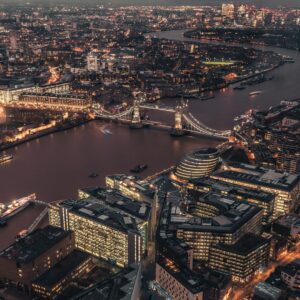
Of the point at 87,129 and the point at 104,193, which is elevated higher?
the point at 104,193

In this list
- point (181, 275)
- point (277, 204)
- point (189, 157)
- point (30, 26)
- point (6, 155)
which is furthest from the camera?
point (30, 26)

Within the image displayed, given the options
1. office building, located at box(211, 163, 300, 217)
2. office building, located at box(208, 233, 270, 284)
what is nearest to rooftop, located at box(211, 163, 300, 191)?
office building, located at box(211, 163, 300, 217)

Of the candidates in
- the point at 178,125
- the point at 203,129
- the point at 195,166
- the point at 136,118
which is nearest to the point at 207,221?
the point at 195,166

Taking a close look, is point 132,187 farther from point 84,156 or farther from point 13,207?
Answer: point 84,156

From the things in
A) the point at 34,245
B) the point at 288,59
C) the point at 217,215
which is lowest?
the point at 288,59

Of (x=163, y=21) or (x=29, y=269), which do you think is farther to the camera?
(x=163, y=21)

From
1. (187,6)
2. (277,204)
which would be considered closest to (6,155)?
(277,204)

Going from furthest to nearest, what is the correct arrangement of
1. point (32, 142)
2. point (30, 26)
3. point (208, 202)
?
point (30, 26)
point (32, 142)
point (208, 202)

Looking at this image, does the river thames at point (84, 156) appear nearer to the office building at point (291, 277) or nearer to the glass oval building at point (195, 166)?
the glass oval building at point (195, 166)

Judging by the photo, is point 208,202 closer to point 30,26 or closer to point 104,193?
point 104,193
